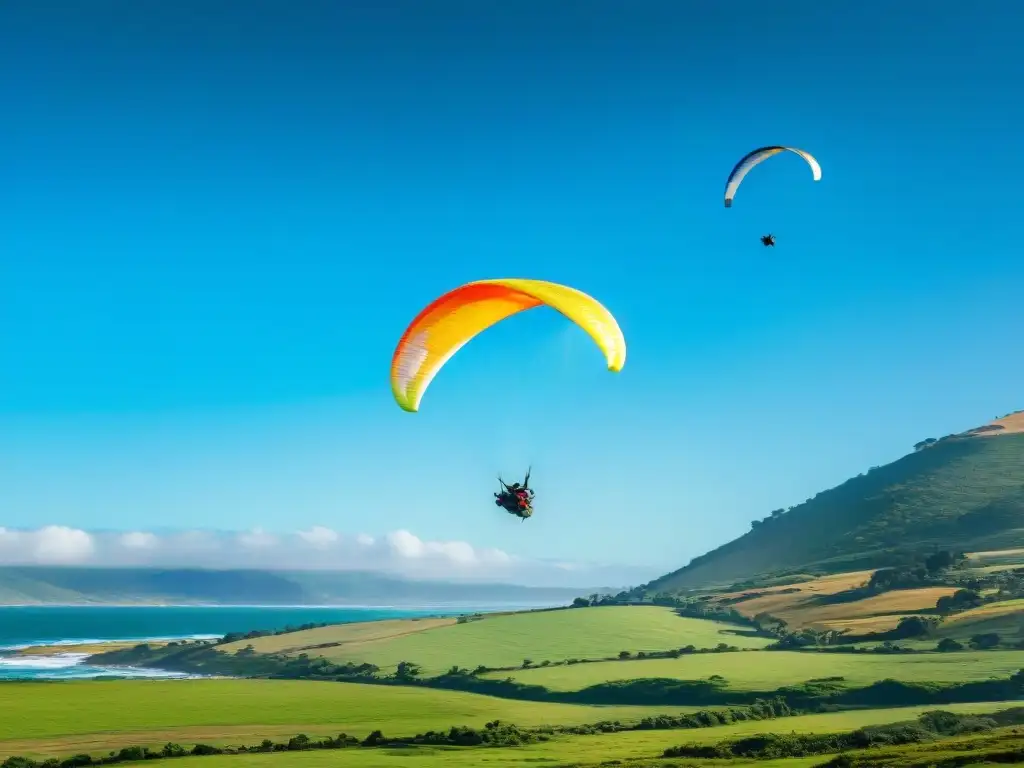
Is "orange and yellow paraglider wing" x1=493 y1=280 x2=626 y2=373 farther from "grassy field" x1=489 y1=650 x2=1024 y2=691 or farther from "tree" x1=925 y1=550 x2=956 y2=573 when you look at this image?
"tree" x1=925 y1=550 x2=956 y2=573

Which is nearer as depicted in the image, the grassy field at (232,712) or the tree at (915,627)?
the grassy field at (232,712)

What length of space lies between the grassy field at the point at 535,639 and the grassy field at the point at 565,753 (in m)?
47.3

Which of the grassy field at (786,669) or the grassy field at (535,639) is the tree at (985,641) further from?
the grassy field at (535,639)

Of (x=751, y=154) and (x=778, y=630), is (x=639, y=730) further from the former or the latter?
(x=778, y=630)

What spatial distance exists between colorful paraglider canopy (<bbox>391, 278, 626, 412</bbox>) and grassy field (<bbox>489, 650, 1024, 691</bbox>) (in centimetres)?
6127

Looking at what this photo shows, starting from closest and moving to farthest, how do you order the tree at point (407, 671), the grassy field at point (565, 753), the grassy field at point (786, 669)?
the grassy field at point (565, 753)
the grassy field at point (786, 669)
the tree at point (407, 671)

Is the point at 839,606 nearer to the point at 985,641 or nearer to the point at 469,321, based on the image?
the point at 985,641

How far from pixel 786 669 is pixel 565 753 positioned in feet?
143

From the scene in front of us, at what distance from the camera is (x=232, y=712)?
3438 inches

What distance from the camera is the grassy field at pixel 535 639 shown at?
122 m

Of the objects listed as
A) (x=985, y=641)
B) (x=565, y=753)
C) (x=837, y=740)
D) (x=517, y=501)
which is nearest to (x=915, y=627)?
(x=985, y=641)

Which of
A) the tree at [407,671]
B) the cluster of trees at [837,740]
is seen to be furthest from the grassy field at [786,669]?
the cluster of trees at [837,740]

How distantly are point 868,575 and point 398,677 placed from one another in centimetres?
10624

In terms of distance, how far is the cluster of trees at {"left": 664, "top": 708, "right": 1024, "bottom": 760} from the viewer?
58438 millimetres
